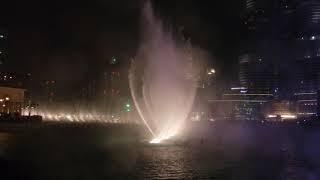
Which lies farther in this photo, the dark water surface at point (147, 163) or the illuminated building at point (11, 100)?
the illuminated building at point (11, 100)

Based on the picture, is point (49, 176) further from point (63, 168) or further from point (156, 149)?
point (156, 149)

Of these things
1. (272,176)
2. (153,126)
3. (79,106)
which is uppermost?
(79,106)

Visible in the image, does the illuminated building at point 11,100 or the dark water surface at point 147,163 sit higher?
the illuminated building at point 11,100

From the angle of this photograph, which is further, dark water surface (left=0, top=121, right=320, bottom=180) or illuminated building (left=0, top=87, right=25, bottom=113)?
illuminated building (left=0, top=87, right=25, bottom=113)

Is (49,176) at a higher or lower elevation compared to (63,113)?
lower

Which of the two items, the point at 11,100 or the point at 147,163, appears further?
the point at 11,100

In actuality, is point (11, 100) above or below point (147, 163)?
above

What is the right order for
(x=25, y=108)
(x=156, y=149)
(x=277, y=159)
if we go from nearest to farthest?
1. (x=277, y=159)
2. (x=156, y=149)
3. (x=25, y=108)

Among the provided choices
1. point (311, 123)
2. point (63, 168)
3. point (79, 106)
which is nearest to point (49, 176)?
point (63, 168)

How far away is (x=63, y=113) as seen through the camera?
171125 millimetres

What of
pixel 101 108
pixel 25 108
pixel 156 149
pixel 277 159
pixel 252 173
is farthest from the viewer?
pixel 101 108

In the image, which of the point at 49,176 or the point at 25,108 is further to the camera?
the point at 25,108

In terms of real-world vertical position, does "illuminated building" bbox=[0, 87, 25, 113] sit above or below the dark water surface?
above

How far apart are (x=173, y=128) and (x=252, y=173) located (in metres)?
34.8
